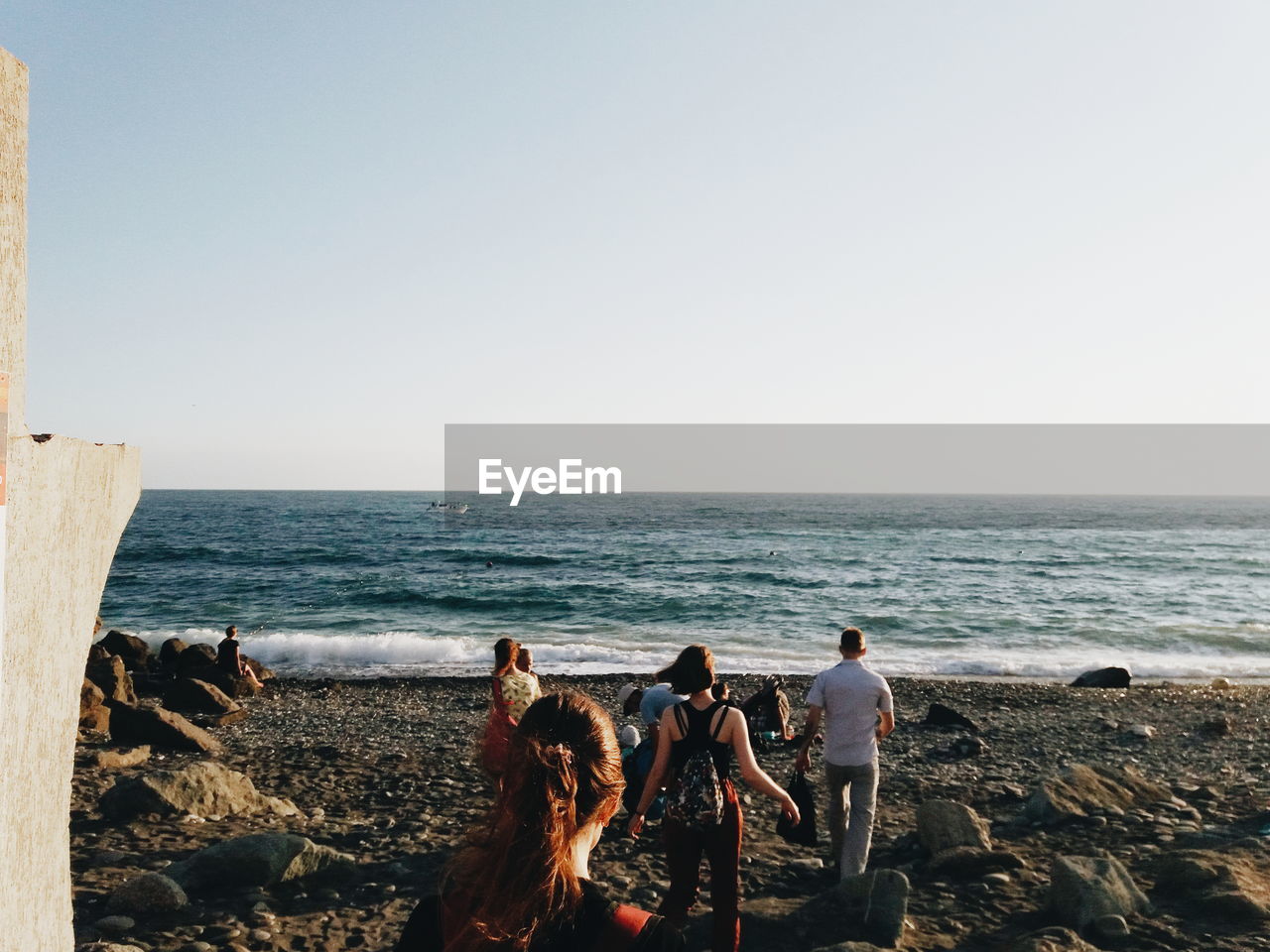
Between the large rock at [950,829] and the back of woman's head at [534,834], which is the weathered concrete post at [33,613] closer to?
the back of woman's head at [534,834]

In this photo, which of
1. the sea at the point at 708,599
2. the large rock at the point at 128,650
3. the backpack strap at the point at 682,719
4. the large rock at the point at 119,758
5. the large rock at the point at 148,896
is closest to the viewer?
the backpack strap at the point at 682,719

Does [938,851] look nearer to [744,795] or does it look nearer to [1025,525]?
[744,795]

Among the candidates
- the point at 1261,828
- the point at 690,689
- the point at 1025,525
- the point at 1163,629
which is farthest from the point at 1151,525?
the point at 690,689

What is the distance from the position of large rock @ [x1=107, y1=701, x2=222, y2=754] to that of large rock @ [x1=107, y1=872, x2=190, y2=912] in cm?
580

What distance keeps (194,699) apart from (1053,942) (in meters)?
14.3

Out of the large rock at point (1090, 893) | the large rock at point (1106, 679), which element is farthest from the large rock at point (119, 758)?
the large rock at point (1106, 679)

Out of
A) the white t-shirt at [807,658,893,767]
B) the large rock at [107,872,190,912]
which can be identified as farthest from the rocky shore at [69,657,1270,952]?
the white t-shirt at [807,658,893,767]

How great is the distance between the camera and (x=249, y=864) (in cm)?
618

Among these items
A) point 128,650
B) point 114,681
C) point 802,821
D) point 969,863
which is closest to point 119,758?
point 114,681

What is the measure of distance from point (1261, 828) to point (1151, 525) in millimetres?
87441

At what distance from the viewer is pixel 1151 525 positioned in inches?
3302

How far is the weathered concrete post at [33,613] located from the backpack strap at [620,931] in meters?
2.00

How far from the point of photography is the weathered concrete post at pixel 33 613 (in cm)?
264

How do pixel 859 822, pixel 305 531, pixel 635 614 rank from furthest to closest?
pixel 305 531 < pixel 635 614 < pixel 859 822
